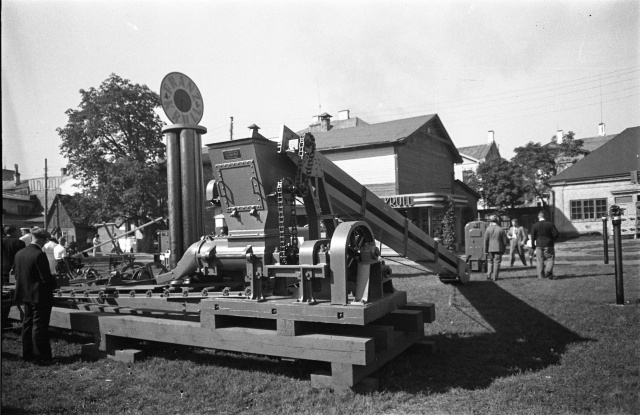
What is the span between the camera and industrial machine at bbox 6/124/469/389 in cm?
515

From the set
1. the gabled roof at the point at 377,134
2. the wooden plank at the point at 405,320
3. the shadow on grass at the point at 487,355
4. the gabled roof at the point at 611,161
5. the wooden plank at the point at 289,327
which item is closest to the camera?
the wooden plank at the point at 289,327

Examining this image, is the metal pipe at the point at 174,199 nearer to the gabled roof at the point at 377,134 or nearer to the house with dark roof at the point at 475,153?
the gabled roof at the point at 377,134

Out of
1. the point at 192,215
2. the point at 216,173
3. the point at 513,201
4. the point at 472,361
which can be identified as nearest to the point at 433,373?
the point at 472,361

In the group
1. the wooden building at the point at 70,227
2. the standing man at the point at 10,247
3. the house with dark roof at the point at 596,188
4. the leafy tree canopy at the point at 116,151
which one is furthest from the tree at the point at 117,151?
the house with dark roof at the point at 596,188

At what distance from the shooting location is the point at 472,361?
6027 mm

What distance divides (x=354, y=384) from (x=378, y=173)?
23.3 metres

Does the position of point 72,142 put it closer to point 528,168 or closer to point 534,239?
point 534,239

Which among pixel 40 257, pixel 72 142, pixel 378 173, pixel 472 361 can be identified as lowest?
pixel 472 361

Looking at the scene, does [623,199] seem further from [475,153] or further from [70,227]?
[70,227]

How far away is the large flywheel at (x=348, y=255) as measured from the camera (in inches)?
201

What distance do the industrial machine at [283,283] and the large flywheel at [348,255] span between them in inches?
0.5

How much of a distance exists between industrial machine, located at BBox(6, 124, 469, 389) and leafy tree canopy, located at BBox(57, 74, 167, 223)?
88.7 ft

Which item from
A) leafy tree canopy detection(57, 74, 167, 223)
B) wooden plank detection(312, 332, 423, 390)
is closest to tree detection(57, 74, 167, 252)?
leafy tree canopy detection(57, 74, 167, 223)

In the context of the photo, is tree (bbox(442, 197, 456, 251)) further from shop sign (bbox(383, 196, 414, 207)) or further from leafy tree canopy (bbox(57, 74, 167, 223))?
leafy tree canopy (bbox(57, 74, 167, 223))
